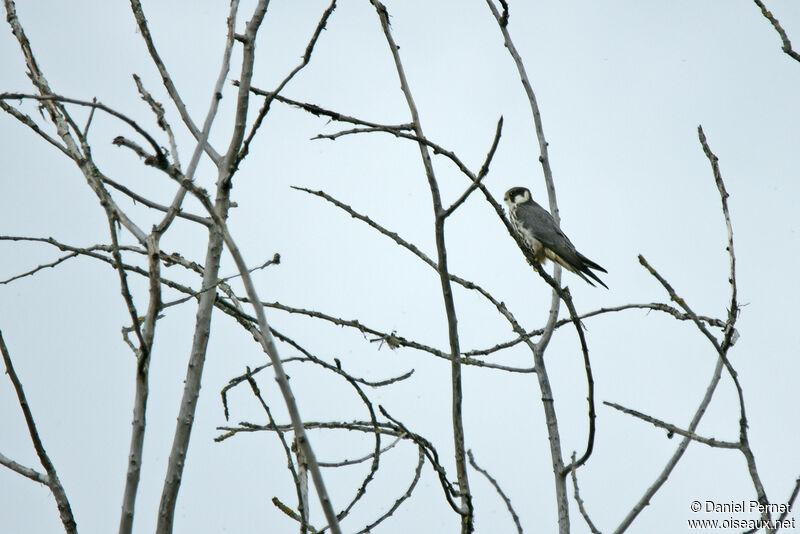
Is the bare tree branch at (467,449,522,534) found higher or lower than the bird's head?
lower

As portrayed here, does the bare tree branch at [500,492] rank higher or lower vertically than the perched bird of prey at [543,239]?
lower

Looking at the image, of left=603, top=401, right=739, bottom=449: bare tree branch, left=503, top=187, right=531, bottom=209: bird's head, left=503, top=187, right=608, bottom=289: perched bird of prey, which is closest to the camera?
left=603, top=401, right=739, bottom=449: bare tree branch

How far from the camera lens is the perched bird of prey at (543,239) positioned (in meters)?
5.91

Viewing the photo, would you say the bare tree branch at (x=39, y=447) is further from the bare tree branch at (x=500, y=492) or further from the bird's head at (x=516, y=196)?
the bird's head at (x=516, y=196)

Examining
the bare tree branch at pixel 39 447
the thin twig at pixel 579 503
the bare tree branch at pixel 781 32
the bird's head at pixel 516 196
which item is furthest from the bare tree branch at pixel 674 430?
the bird's head at pixel 516 196

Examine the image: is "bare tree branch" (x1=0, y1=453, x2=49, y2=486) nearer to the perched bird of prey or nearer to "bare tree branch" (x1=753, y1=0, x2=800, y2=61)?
"bare tree branch" (x1=753, y1=0, x2=800, y2=61)

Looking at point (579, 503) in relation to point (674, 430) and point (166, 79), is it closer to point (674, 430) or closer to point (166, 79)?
point (674, 430)

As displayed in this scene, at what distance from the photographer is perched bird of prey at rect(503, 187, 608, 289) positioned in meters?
5.91

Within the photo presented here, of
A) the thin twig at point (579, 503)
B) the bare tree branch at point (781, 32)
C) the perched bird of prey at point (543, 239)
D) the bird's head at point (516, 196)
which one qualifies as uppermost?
the bird's head at point (516, 196)

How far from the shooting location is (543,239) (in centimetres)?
621

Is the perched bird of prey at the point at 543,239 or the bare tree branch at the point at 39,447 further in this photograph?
the perched bird of prey at the point at 543,239

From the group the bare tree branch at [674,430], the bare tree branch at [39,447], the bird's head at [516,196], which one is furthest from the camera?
the bird's head at [516,196]

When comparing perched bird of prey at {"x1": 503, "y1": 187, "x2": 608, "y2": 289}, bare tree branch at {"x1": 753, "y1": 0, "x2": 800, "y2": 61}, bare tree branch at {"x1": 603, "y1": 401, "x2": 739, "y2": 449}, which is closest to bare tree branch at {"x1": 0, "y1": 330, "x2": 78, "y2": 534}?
bare tree branch at {"x1": 603, "y1": 401, "x2": 739, "y2": 449}

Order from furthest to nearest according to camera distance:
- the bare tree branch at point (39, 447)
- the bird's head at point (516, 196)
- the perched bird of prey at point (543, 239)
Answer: the bird's head at point (516, 196) < the perched bird of prey at point (543, 239) < the bare tree branch at point (39, 447)
